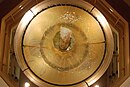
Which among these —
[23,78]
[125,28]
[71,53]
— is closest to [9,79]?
[23,78]

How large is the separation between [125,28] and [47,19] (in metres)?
0.29

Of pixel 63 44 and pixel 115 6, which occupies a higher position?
pixel 115 6

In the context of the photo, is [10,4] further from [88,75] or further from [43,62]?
[88,75]

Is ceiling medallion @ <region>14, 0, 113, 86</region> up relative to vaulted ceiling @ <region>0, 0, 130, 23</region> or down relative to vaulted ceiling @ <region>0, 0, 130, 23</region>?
down

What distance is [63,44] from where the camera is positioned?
1.00 m

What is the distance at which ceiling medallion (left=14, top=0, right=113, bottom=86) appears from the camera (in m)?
0.97

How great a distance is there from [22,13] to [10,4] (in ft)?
0.21

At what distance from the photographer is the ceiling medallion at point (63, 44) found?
0.97 metres

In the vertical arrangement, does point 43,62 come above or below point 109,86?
above

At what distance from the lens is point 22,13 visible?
1.03m

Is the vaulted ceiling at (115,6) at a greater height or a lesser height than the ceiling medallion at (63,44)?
greater

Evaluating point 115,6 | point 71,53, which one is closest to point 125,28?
point 115,6

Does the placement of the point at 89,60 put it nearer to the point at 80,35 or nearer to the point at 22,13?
the point at 80,35

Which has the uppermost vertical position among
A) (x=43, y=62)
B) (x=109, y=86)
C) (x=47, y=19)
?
(x=47, y=19)
